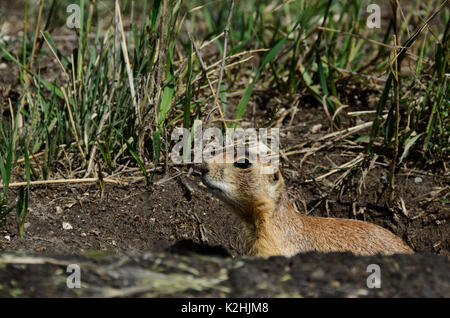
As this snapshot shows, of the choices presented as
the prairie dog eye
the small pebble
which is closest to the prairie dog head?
the prairie dog eye

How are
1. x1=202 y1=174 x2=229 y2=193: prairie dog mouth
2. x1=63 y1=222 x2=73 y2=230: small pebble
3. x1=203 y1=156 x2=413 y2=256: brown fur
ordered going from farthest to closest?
x1=63 y1=222 x2=73 y2=230: small pebble < x1=203 y1=156 x2=413 y2=256: brown fur < x1=202 y1=174 x2=229 y2=193: prairie dog mouth

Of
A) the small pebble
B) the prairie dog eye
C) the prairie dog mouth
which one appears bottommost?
the small pebble

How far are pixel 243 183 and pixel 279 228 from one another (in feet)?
1.22

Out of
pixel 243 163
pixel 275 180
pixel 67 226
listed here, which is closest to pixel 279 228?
pixel 275 180

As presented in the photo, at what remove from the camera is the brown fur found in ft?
12.7

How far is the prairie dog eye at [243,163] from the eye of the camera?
151 inches

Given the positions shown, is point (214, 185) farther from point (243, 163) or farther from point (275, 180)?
point (275, 180)

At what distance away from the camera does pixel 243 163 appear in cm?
384

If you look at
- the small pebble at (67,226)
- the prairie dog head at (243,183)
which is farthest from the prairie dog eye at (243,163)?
the small pebble at (67,226)

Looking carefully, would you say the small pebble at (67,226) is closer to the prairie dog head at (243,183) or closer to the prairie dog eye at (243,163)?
the prairie dog head at (243,183)

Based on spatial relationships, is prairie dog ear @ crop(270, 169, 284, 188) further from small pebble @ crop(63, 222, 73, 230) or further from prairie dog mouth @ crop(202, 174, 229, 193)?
small pebble @ crop(63, 222, 73, 230)
